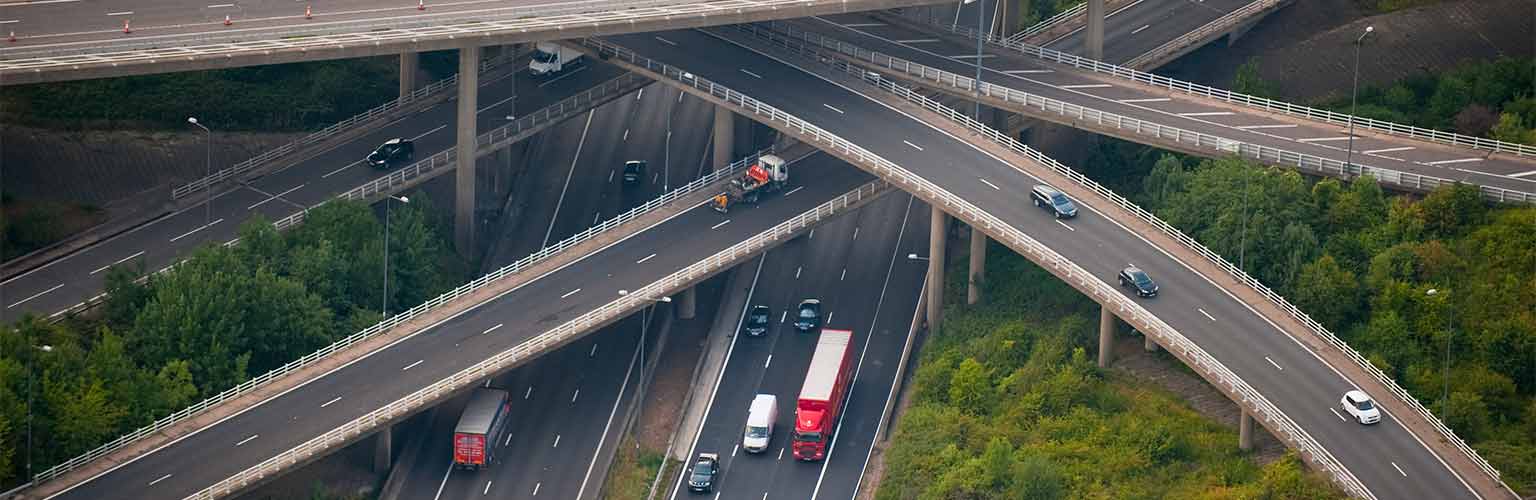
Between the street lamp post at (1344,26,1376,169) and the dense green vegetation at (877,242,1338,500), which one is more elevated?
the street lamp post at (1344,26,1376,169)

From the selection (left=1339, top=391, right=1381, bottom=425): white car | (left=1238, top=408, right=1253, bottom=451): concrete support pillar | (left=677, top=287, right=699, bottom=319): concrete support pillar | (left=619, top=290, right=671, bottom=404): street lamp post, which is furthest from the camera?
(left=677, top=287, right=699, bottom=319): concrete support pillar

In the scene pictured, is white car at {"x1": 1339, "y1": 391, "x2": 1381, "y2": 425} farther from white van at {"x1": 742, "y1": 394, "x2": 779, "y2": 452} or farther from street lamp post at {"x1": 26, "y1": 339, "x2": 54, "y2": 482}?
street lamp post at {"x1": 26, "y1": 339, "x2": 54, "y2": 482}

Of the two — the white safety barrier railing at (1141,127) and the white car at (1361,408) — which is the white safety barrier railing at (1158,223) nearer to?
the white safety barrier railing at (1141,127)

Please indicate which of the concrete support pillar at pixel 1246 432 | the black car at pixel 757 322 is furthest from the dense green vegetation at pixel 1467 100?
the black car at pixel 757 322

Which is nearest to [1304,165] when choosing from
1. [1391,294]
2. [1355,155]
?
[1355,155]

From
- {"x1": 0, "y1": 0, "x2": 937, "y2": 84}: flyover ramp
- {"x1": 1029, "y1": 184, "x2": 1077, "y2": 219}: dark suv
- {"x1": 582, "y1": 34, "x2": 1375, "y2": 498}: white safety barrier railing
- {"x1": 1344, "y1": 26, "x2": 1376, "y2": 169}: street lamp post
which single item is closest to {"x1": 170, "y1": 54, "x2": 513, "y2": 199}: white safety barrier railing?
{"x1": 0, "y1": 0, "x2": 937, "y2": 84}: flyover ramp

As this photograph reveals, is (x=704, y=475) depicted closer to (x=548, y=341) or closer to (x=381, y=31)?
(x=548, y=341)

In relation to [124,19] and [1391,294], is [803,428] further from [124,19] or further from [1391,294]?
[124,19]
